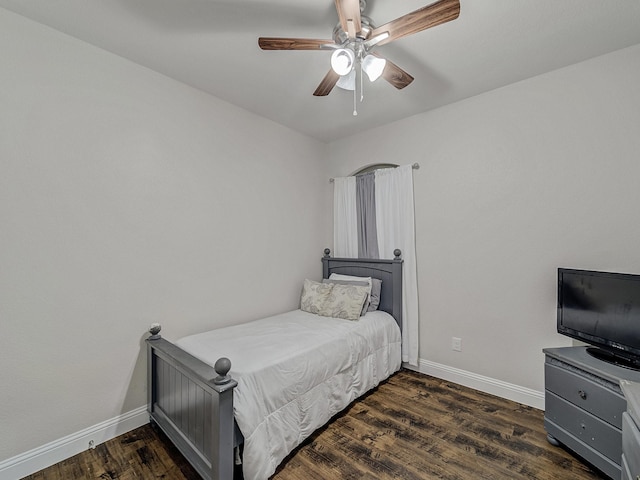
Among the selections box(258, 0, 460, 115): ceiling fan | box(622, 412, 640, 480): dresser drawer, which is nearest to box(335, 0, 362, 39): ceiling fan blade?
box(258, 0, 460, 115): ceiling fan

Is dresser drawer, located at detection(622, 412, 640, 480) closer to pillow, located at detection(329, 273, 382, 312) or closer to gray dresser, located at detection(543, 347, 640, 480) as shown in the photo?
gray dresser, located at detection(543, 347, 640, 480)

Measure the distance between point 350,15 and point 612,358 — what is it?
98.4 inches

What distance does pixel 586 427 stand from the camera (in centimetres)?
173

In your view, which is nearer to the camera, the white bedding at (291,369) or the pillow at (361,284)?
the white bedding at (291,369)

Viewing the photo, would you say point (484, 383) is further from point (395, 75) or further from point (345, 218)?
point (395, 75)

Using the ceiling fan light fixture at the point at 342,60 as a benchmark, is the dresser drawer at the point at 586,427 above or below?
below

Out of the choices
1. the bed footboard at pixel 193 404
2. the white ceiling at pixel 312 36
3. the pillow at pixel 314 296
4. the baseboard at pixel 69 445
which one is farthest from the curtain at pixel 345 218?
the baseboard at pixel 69 445

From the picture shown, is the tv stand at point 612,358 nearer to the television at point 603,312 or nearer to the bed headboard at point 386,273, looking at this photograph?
the television at point 603,312

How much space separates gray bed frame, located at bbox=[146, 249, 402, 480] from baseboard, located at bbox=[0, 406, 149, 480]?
129mm

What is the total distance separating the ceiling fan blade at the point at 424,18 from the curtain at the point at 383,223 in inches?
66.0

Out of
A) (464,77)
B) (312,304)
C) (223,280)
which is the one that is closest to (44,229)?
(223,280)

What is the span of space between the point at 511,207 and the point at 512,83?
1035mm

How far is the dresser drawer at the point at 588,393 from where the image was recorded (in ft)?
5.22

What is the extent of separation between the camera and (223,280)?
8.91 ft
